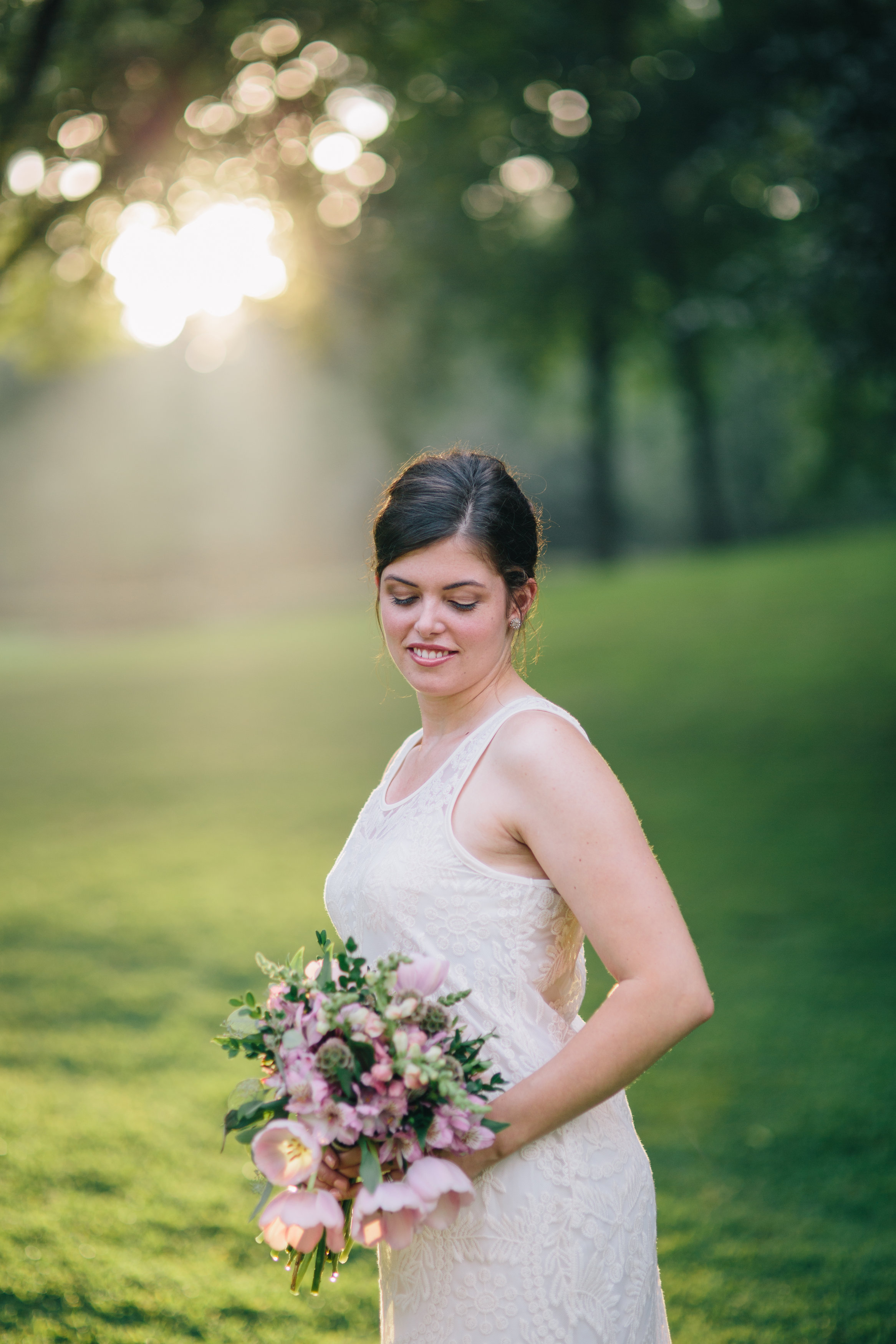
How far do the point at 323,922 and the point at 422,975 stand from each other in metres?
7.23

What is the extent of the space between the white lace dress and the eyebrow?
28cm

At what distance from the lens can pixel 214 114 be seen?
10.3 m

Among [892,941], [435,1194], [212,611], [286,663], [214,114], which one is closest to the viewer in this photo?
[435,1194]

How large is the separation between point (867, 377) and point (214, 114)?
772cm

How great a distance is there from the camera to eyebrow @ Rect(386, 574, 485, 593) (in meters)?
2.38

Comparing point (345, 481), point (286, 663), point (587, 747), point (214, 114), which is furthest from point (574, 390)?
point (587, 747)

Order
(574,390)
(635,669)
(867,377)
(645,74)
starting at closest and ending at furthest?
(867,377) → (645,74) → (635,669) → (574,390)

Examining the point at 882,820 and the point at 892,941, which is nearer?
the point at 892,941

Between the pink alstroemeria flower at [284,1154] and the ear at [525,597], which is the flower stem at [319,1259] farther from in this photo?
the ear at [525,597]

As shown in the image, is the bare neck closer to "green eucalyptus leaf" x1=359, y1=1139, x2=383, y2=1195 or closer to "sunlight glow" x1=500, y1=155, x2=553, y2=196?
"green eucalyptus leaf" x1=359, y1=1139, x2=383, y2=1195

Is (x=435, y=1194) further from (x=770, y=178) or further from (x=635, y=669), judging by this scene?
(x=635, y=669)

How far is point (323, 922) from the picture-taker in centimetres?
898

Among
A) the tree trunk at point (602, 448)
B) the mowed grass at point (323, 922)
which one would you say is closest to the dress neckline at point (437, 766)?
the mowed grass at point (323, 922)

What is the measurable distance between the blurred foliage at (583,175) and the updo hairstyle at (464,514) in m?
8.41
